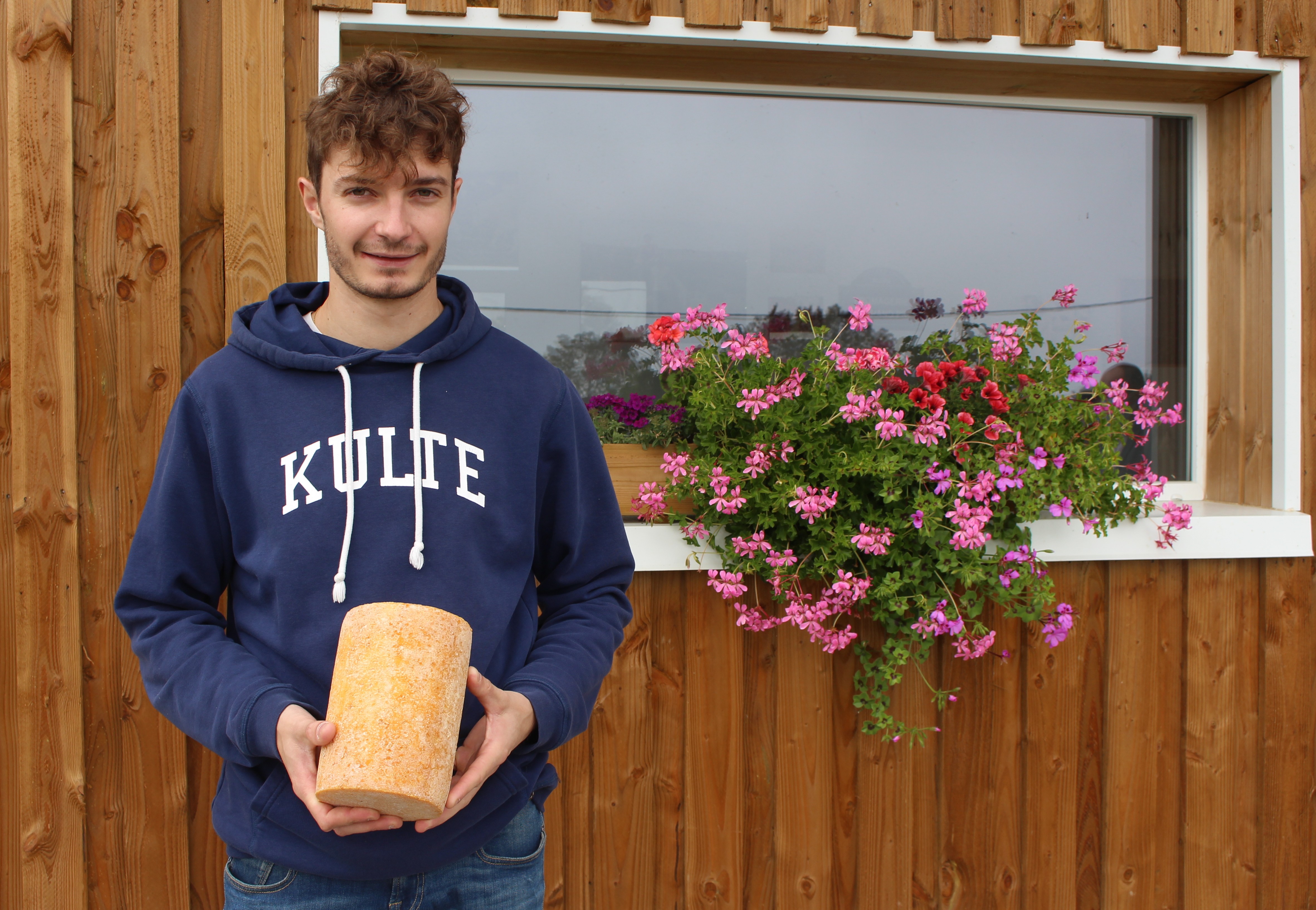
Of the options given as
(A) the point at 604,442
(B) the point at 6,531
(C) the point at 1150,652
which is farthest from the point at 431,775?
(C) the point at 1150,652

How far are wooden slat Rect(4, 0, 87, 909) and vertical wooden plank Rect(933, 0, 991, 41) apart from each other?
1989 millimetres

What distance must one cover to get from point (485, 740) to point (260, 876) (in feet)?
1.30

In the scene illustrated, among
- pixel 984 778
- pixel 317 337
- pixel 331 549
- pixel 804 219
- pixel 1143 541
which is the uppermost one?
pixel 804 219

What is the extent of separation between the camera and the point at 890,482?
1.90 metres

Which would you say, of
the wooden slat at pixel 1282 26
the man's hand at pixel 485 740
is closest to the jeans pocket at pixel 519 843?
the man's hand at pixel 485 740

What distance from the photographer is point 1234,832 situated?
231cm

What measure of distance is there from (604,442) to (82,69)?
1.40 meters

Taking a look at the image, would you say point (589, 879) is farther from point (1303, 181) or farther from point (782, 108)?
point (1303, 181)

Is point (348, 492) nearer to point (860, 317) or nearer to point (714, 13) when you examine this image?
point (860, 317)

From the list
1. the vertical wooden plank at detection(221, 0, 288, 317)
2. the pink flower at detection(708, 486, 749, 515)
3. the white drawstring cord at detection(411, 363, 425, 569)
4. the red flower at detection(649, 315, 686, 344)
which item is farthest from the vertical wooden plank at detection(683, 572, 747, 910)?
the vertical wooden plank at detection(221, 0, 288, 317)

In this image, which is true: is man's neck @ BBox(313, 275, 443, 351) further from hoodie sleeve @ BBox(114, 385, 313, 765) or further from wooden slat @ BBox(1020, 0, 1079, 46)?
wooden slat @ BBox(1020, 0, 1079, 46)

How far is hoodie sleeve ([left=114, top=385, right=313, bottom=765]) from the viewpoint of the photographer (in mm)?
1048

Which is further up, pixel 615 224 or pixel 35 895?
pixel 615 224

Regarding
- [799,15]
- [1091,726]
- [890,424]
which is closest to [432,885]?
[890,424]
